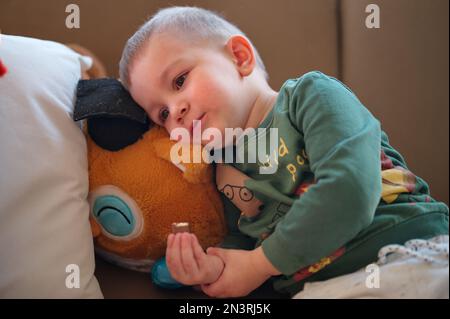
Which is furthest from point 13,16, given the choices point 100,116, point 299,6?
point 299,6

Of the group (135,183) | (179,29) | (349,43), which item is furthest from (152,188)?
(349,43)

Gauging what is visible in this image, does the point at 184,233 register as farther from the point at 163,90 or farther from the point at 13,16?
the point at 13,16

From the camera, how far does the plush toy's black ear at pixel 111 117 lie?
2.42 feet

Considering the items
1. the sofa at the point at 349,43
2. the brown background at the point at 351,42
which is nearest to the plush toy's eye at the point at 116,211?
the sofa at the point at 349,43

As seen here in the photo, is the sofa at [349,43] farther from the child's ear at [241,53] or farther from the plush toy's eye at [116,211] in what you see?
the child's ear at [241,53]

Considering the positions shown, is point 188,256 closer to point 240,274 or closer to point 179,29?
point 240,274

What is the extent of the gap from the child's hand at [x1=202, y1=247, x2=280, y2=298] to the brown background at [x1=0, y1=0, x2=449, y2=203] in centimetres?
47

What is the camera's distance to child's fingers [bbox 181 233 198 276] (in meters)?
0.67

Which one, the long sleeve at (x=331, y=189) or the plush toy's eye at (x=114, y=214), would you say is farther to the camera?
the plush toy's eye at (x=114, y=214)

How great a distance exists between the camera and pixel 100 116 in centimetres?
74

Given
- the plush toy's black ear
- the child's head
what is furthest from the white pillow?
the child's head

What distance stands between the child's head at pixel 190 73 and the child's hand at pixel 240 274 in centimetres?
20

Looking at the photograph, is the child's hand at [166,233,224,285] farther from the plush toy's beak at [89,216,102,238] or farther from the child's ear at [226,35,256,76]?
the child's ear at [226,35,256,76]

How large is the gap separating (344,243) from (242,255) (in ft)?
0.49
